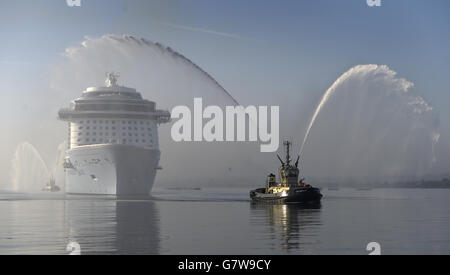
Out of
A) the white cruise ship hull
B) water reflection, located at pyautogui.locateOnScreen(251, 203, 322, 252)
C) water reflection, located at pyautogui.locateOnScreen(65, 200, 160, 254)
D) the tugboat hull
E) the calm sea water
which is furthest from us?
the white cruise ship hull

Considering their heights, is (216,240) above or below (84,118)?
below

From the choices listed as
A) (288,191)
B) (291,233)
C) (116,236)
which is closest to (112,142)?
(288,191)

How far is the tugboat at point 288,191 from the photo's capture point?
67.9 m

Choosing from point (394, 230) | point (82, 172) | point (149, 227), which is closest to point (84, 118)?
point (82, 172)

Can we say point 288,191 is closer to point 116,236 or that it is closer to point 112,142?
point 116,236

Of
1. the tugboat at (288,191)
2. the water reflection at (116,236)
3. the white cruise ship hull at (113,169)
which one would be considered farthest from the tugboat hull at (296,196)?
the white cruise ship hull at (113,169)

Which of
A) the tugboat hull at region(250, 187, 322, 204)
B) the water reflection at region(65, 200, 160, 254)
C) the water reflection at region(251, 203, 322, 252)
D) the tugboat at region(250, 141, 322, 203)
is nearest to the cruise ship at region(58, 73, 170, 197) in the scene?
the tugboat at region(250, 141, 322, 203)

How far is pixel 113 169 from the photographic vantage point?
9881 cm

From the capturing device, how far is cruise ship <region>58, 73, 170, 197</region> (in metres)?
98.9

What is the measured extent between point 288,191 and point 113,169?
39523 millimetres

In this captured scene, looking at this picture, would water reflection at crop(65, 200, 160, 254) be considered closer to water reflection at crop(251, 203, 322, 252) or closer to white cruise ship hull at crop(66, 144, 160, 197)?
water reflection at crop(251, 203, 322, 252)
